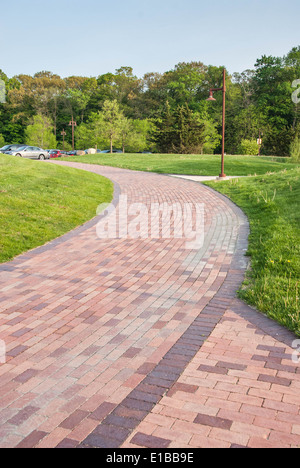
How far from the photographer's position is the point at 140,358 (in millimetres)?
3877

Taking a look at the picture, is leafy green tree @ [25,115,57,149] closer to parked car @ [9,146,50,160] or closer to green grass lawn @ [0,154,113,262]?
parked car @ [9,146,50,160]

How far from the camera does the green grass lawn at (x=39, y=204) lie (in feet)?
26.1

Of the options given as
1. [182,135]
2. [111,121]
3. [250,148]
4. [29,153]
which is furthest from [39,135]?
[250,148]

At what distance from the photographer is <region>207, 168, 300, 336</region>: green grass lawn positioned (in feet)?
15.9

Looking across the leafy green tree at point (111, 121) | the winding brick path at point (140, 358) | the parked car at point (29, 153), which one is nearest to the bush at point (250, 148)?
the leafy green tree at point (111, 121)

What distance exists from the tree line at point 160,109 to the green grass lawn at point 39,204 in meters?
34.6

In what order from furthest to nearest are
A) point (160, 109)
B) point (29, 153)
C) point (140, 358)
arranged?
point (160, 109) → point (29, 153) → point (140, 358)

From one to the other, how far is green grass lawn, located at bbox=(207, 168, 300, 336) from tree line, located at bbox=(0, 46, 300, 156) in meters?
38.2

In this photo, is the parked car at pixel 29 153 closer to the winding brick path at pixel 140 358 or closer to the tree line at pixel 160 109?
the tree line at pixel 160 109

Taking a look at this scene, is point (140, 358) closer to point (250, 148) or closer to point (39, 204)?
point (39, 204)

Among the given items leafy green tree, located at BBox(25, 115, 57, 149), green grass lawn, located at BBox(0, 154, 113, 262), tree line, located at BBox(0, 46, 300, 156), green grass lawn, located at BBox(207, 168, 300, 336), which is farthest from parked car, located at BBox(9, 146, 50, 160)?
leafy green tree, located at BBox(25, 115, 57, 149)

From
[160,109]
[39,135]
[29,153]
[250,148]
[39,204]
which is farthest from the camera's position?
[160,109]

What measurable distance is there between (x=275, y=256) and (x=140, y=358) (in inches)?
133

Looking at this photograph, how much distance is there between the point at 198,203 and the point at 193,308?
7748 mm
